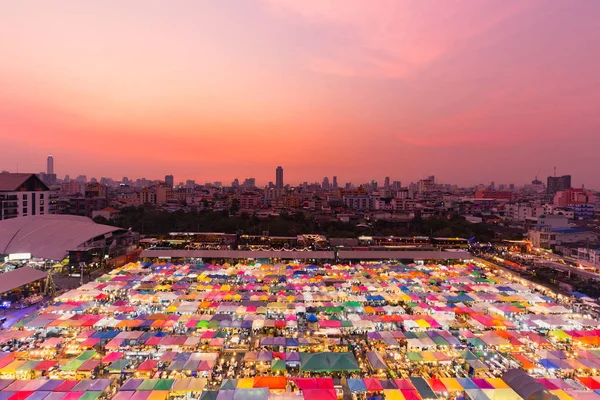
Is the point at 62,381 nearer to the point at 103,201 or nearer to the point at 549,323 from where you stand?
the point at 549,323

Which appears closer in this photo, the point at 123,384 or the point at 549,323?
the point at 123,384

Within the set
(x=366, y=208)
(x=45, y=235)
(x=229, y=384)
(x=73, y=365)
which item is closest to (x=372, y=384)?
(x=229, y=384)

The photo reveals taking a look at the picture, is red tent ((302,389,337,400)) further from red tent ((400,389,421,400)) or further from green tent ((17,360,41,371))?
green tent ((17,360,41,371))

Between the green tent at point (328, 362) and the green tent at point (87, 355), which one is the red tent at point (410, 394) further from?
the green tent at point (87, 355)

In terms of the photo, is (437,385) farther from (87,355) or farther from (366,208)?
(366,208)

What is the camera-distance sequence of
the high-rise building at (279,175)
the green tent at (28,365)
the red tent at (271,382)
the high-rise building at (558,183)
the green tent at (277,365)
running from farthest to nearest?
the high-rise building at (279,175) < the high-rise building at (558,183) < the green tent at (277,365) < the green tent at (28,365) < the red tent at (271,382)

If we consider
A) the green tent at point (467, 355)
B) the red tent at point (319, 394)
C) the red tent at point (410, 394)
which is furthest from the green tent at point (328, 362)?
the green tent at point (467, 355)

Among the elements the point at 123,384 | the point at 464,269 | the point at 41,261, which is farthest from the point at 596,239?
the point at 41,261
